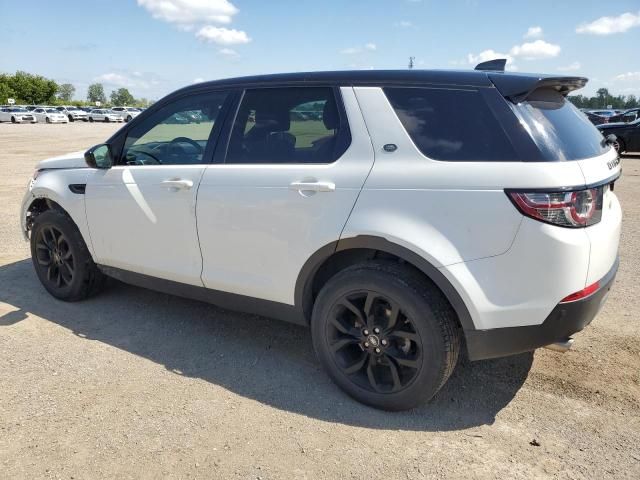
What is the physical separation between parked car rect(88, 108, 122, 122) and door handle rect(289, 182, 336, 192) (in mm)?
57737

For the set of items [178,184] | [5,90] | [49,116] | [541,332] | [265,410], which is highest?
[5,90]

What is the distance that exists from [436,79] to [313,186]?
2.84 feet

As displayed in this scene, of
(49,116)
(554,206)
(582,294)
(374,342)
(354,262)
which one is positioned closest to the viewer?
(554,206)

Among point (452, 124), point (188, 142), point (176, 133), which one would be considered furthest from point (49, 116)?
point (452, 124)

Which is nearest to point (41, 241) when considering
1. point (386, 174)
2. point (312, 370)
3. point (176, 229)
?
point (176, 229)

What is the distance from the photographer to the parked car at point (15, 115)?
4662 centimetres

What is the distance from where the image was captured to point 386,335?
276cm

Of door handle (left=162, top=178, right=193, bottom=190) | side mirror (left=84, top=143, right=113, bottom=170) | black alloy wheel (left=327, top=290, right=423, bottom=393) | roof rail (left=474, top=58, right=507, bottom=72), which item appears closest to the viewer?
black alloy wheel (left=327, top=290, right=423, bottom=393)

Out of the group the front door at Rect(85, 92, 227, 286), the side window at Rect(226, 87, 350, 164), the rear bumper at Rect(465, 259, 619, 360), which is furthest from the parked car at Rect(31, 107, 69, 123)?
the rear bumper at Rect(465, 259, 619, 360)

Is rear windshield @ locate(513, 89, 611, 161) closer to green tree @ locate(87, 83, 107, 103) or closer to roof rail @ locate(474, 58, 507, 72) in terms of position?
roof rail @ locate(474, 58, 507, 72)

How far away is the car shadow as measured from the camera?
9.39 ft

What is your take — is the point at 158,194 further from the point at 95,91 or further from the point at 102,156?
the point at 95,91

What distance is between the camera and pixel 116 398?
2980mm

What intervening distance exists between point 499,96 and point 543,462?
70.3 inches
